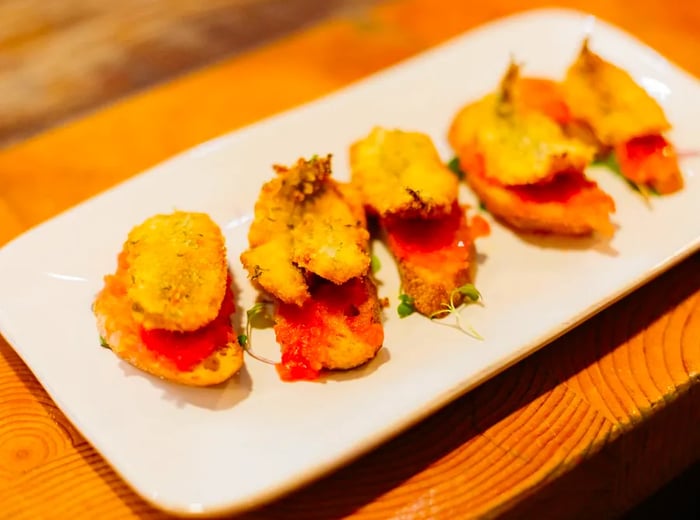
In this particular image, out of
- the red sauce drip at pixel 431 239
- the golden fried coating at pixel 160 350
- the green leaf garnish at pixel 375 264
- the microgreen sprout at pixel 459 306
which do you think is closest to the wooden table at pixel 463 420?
the microgreen sprout at pixel 459 306

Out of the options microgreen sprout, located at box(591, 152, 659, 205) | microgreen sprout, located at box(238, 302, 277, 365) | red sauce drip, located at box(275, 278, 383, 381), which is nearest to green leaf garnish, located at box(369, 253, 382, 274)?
red sauce drip, located at box(275, 278, 383, 381)

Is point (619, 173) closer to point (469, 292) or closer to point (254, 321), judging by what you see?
point (469, 292)

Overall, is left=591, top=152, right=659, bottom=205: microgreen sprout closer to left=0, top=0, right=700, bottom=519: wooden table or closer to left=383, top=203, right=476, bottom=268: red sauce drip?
left=0, top=0, right=700, bottom=519: wooden table

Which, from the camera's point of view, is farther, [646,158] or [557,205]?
[646,158]

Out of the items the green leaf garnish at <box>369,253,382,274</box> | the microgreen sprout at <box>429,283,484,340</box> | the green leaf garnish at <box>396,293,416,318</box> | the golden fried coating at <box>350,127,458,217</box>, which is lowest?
the green leaf garnish at <box>369,253,382,274</box>

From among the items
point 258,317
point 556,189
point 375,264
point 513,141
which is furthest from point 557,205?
point 258,317

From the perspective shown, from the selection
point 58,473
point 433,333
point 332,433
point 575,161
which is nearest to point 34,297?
point 58,473
